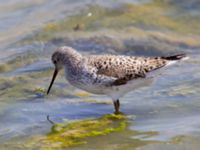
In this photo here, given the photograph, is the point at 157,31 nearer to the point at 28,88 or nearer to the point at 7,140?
the point at 28,88

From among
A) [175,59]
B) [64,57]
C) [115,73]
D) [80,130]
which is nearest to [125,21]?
[64,57]

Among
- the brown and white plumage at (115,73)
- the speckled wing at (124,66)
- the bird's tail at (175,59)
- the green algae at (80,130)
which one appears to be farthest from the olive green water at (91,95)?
the bird's tail at (175,59)

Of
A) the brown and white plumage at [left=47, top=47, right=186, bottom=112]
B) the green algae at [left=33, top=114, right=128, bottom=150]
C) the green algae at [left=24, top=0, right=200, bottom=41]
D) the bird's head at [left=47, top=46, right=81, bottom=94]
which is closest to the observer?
the green algae at [left=33, top=114, right=128, bottom=150]

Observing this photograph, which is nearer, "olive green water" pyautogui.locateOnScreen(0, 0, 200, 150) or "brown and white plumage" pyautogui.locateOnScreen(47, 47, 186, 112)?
"olive green water" pyautogui.locateOnScreen(0, 0, 200, 150)

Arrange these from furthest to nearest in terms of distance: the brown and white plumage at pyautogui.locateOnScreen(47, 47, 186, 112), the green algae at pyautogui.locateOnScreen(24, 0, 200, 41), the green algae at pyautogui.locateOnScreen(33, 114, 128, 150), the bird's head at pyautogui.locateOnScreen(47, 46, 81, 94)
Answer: the green algae at pyautogui.locateOnScreen(24, 0, 200, 41) < the bird's head at pyautogui.locateOnScreen(47, 46, 81, 94) < the brown and white plumage at pyautogui.locateOnScreen(47, 47, 186, 112) < the green algae at pyautogui.locateOnScreen(33, 114, 128, 150)

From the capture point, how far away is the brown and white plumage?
26.6 feet

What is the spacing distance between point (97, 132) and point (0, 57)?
4138 millimetres

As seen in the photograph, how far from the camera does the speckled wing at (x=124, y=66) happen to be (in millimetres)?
8125

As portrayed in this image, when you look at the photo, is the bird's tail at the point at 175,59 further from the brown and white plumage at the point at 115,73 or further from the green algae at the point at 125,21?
the green algae at the point at 125,21

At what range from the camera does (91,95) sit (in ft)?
30.2

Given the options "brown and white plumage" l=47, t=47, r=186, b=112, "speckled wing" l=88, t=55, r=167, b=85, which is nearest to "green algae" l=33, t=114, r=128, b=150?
"brown and white plumage" l=47, t=47, r=186, b=112

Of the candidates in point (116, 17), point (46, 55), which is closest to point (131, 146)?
point (46, 55)

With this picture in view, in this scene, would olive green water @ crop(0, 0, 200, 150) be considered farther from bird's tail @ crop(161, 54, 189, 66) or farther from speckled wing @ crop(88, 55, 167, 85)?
bird's tail @ crop(161, 54, 189, 66)

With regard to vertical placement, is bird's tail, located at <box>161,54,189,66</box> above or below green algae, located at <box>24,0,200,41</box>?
below
